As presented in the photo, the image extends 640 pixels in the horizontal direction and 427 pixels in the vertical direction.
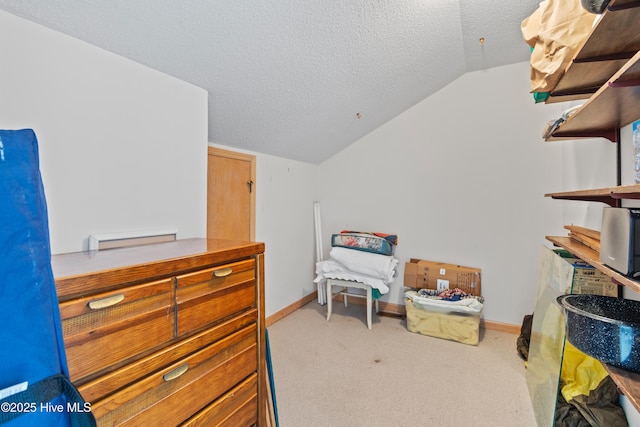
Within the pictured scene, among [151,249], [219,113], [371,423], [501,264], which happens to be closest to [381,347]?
[371,423]

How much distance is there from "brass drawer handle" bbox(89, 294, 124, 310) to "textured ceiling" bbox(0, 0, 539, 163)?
111cm

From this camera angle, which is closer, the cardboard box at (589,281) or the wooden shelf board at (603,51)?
the wooden shelf board at (603,51)

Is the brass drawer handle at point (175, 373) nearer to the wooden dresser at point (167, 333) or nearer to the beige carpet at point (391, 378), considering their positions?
the wooden dresser at point (167, 333)

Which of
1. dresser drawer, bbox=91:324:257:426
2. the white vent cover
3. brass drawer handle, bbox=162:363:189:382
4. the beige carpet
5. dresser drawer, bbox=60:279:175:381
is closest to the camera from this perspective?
dresser drawer, bbox=60:279:175:381

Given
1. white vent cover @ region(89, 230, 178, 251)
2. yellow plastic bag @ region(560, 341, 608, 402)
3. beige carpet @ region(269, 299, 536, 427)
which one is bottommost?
beige carpet @ region(269, 299, 536, 427)

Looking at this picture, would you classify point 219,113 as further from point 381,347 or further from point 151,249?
point 381,347

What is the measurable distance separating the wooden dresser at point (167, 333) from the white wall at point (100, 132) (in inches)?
10.1

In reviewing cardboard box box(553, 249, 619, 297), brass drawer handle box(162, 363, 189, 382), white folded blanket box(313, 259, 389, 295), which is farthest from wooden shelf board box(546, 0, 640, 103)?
white folded blanket box(313, 259, 389, 295)

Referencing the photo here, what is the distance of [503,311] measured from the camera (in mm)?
2984

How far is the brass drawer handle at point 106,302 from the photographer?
81 cm

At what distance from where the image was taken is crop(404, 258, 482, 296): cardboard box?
2943 mm

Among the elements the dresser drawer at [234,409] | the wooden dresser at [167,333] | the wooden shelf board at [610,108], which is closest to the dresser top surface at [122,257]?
the wooden dresser at [167,333]

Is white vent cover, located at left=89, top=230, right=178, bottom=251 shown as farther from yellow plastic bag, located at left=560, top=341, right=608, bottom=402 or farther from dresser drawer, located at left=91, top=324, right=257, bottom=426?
yellow plastic bag, located at left=560, top=341, right=608, bottom=402

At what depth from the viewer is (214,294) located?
1.15 meters
